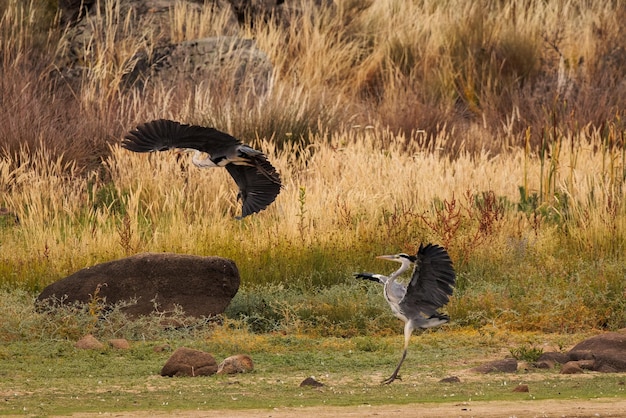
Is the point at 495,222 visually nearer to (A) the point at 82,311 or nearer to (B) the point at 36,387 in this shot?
(A) the point at 82,311

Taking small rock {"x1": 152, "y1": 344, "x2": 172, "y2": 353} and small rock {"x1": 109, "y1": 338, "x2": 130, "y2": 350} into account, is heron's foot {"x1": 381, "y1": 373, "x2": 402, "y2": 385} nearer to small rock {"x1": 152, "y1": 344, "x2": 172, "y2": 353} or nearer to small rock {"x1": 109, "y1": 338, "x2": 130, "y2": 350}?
small rock {"x1": 152, "y1": 344, "x2": 172, "y2": 353}

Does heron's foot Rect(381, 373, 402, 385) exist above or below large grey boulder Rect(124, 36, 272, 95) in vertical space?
above

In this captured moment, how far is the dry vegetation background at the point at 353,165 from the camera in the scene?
1172 cm

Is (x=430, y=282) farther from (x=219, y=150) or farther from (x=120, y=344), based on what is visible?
(x=120, y=344)

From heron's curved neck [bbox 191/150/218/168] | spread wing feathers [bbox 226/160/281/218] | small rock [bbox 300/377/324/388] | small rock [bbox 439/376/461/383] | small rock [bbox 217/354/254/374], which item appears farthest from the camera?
spread wing feathers [bbox 226/160/281/218]

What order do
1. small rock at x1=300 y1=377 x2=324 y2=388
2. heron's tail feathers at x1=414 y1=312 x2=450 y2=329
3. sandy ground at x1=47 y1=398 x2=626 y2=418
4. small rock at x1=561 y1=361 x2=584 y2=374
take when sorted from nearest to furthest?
1. sandy ground at x1=47 y1=398 x2=626 y2=418
2. heron's tail feathers at x1=414 y1=312 x2=450 y2=329
3. small rock at x1=300 y1=377 x2=324 y2=388
4. small rock at x1=561 y1=361 x2=584 y2=374

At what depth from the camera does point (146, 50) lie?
66.7 ft

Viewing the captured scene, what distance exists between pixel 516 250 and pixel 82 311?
14.2ft

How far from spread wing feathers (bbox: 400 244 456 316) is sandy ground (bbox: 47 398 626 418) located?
804 millimetres

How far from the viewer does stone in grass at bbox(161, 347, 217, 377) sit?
852 centimetres

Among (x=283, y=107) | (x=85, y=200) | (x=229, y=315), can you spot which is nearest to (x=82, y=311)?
(x=229, y=315)

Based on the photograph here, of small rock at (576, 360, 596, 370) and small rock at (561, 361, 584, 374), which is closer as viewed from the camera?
small rock at (561, 361, 584, 374)

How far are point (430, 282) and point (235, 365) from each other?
1.93 m

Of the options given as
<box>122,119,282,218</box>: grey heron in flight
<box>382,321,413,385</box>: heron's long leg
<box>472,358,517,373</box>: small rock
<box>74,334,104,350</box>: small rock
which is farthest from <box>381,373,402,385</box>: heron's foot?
<box>74,334,104,350</box>: small rock
